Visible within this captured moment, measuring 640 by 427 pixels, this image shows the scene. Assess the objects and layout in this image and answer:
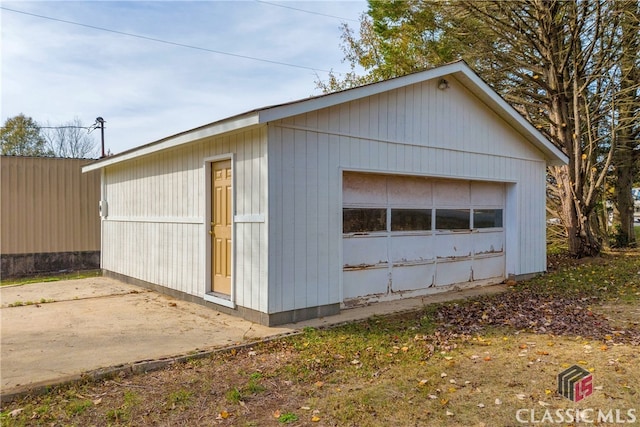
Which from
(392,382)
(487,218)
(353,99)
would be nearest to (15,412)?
(392,382)

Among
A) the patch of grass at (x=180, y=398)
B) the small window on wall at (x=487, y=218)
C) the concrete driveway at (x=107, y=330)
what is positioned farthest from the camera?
the small window on wall at (x=487, y=218)

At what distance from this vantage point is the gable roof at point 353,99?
537 cm

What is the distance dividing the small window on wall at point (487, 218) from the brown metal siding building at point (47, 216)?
9.75m

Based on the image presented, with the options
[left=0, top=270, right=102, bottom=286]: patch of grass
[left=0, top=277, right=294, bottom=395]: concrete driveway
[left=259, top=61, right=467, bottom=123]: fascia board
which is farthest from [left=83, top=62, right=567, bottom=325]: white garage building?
[left=0, top=270, right=102, bottom=286]: patch of grass

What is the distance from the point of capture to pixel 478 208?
855cm

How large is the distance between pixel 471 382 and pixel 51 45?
451 inches

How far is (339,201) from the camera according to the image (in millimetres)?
6215

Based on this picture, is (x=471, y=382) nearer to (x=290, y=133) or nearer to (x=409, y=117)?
(x=290, y=133)

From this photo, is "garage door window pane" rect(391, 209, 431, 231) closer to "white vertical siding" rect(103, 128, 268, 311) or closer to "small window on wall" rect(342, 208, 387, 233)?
"small window on wall" rect(342, 208, 387, 233)

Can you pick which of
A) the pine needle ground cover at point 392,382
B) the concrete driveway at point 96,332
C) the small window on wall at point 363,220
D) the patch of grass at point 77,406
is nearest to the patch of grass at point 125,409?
the pine needle ground cover at point 392,382

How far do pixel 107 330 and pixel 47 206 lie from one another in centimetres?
773

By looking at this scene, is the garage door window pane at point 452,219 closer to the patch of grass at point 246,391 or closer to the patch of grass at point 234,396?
the patch of grass at point 246,391

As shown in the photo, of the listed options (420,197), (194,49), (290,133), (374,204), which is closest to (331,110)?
(290,133)

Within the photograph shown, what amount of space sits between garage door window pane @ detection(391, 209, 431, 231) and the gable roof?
2008mm
